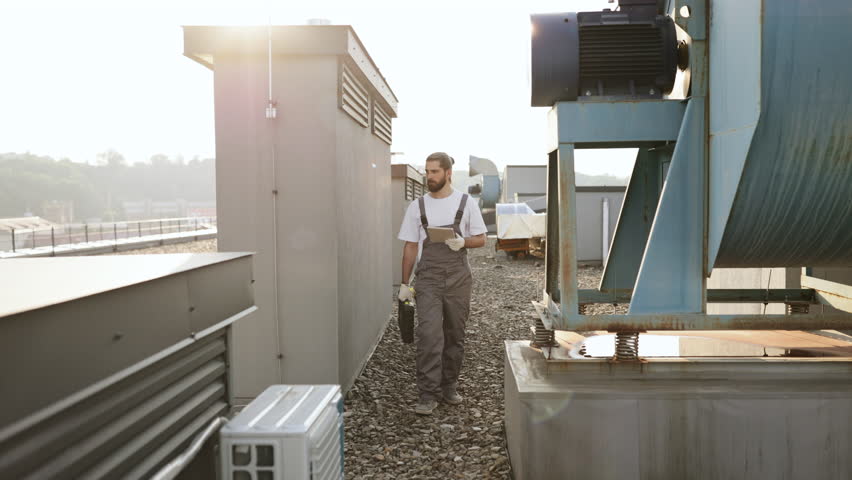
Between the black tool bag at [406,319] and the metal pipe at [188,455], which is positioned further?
the black tool bag at [406,319]

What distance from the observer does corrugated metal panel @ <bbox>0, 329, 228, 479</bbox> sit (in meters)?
1.39

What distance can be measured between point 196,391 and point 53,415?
0.93 meters

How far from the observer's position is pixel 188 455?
6.32ft

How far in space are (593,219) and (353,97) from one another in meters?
12.7

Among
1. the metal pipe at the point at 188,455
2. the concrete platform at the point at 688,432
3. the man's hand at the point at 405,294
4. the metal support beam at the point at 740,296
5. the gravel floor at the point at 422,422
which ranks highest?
the metal support beam at the point at 740,296

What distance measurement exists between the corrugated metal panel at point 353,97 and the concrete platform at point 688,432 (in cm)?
298

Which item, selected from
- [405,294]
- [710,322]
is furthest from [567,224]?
[405,294]

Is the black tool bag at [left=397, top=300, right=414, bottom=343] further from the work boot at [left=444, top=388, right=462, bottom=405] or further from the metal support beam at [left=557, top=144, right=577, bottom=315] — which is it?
the metal support beam at [left=557, top=144, right=577, bottom=315]

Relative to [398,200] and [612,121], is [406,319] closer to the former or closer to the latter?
[612,121]

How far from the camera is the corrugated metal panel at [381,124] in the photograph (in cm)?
742

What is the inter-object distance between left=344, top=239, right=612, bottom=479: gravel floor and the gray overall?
350 mm

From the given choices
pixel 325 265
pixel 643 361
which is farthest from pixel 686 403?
pixel 325 265

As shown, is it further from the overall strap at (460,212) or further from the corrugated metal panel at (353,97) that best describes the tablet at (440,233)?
the corrugated metal panel at (353,97)

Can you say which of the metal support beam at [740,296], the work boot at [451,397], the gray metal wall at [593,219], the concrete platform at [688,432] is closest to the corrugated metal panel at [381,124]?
the work boot at [451,397]
